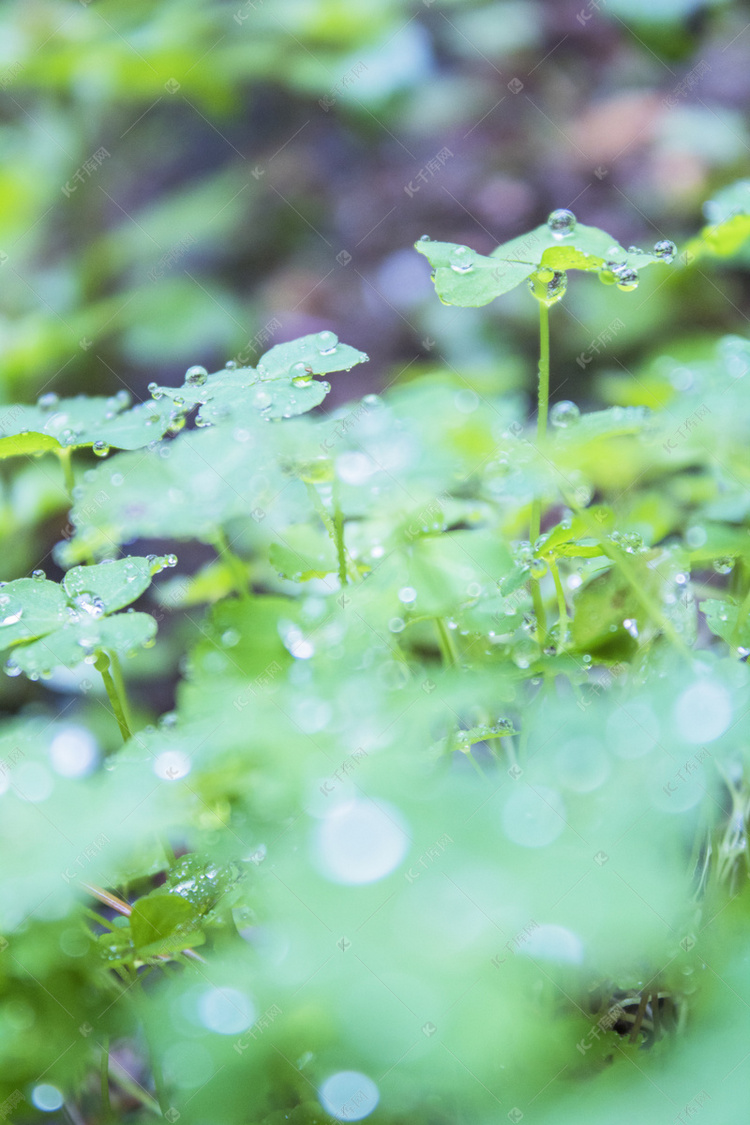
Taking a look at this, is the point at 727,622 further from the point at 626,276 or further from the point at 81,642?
the point at 81,642

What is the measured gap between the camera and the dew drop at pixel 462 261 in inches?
25.1

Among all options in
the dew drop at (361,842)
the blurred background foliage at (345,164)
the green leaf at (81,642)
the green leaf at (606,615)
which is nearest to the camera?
the dew drop at (361,842)

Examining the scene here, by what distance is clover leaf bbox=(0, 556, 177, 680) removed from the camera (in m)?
0.55

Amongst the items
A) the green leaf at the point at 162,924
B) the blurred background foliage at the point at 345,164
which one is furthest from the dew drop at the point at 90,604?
the blurred background foliage at the point at 345,164

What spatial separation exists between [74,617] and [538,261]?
452 mm

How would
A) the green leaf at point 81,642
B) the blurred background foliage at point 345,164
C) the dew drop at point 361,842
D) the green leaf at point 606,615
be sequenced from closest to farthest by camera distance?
1. the dew drop at point 361,842
2. the green leaf at point 81,642
3. the green leaf at point 606,615
4. the blurred background foliage at point 345,164

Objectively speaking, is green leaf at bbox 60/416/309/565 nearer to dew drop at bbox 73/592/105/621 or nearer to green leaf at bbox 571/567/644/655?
dew drop at bbox 73/592/105/621

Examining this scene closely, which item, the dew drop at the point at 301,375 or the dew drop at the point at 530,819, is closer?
the dew drop at the point at 530,819

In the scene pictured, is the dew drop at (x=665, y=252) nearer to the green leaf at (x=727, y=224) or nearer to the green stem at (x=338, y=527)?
the green leaf at (x=727, y=224)

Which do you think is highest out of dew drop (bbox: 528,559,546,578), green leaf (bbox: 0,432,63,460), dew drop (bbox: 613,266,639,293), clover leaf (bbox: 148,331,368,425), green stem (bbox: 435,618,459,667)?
dew drop (bbox: 613,266,639,293)

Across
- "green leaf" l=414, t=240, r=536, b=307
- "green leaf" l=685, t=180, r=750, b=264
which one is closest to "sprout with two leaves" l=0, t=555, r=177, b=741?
"green leaf" l=414, t=240, r=536, b=307

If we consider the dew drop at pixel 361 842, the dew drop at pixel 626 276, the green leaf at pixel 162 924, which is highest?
the dew drop at pixel 626 276

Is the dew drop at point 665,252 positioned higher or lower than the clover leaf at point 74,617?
higher

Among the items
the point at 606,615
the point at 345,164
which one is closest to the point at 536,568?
the point at 606,615
